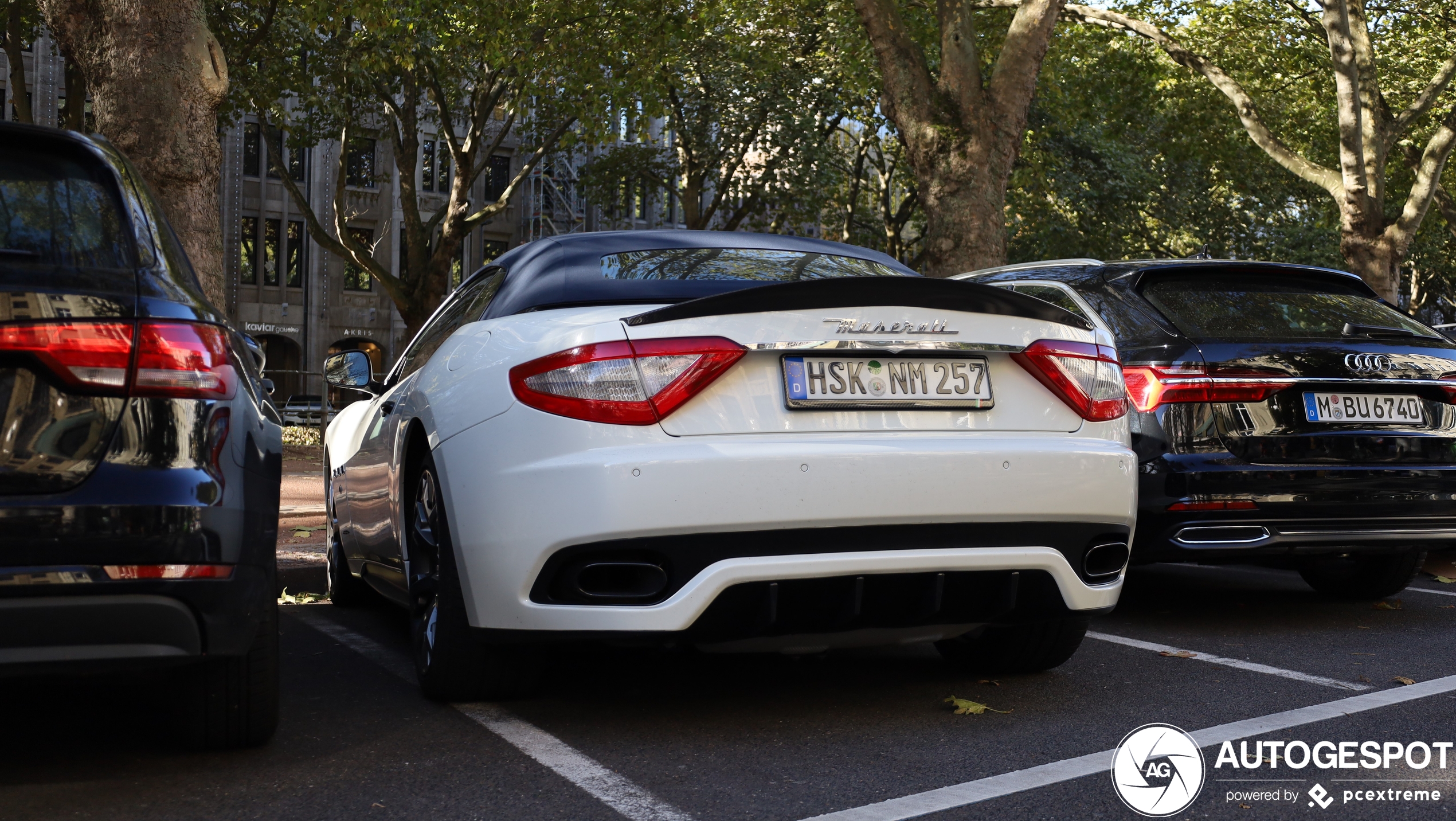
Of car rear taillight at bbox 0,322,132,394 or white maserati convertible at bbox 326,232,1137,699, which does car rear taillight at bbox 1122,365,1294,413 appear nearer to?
white maserati convertible at bbox 326,232,1137,699

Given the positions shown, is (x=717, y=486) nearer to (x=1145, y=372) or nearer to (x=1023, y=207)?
(x=1145, y=372)

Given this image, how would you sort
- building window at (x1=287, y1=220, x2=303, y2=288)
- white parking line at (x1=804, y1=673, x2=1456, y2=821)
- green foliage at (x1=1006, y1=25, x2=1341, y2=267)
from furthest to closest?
building window at (x1=287, y1=220, x2=303, y2=288), green foliage at (x1=1006, y1=25, x2=1341, y2=267), white parking line at (x1=804, y1=673, x2=1456, y2=821)

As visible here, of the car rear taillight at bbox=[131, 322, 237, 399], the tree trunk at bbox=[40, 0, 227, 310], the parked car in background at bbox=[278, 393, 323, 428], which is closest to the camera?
the car rear taillight at bbox=[131, 322, 237, 399]

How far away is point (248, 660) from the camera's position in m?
3.65

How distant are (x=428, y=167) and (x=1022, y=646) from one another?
151ft

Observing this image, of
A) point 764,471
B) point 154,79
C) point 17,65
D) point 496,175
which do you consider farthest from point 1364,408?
point 496,175

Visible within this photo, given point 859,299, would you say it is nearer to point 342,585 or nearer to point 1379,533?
point 1379,533

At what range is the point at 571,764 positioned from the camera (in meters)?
3.78

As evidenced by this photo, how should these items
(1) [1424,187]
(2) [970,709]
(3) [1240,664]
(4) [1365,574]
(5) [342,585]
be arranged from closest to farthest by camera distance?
(2) [970,709] < (3) [1240,664] < (5) [342,585] < (4) [1365,574] < (1) [1424,187]

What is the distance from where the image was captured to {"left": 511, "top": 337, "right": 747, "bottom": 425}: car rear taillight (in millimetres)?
3760

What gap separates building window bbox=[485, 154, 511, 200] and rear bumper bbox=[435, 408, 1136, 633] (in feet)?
154

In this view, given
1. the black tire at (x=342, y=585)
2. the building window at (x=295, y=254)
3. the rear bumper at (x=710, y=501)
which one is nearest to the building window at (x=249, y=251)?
the building window at (x=295, y=254)

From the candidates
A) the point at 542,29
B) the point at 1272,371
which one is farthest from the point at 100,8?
the point at 542,29

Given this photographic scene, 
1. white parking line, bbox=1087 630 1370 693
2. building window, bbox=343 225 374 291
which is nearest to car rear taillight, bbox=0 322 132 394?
white parking line, bbox=1087 630 1370 693
